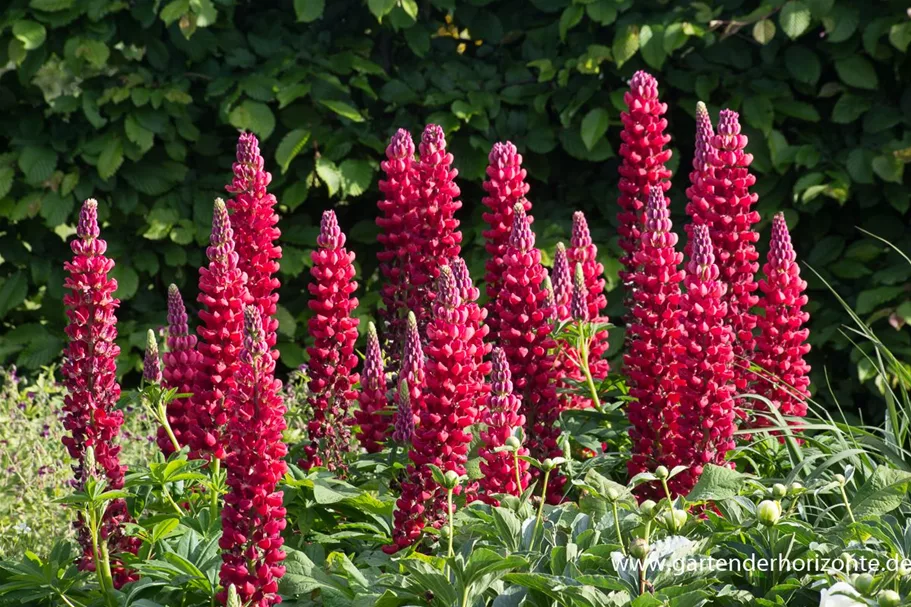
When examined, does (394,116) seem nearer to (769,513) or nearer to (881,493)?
(881,493)

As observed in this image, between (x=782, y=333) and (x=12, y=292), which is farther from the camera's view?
(x=12, y=292)

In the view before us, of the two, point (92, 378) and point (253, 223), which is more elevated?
point (253, 223)

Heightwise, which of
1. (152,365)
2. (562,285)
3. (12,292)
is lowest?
(152,365)

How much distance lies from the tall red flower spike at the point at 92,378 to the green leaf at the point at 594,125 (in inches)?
120

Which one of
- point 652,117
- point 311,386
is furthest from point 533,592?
point 652,117

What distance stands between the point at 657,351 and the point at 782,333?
0.47m

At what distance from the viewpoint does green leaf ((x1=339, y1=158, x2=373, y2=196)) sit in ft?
17.3

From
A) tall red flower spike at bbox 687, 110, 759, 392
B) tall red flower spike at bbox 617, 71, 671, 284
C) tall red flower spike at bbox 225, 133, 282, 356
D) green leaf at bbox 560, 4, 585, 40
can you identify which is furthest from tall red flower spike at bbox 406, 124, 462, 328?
green leaf at bbox 560, 4, 585, 40

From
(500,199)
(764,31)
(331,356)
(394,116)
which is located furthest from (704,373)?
(394,116)

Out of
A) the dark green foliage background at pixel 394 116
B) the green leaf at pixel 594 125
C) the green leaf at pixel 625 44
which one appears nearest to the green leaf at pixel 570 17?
the dark green foliage background at pixel 394 116

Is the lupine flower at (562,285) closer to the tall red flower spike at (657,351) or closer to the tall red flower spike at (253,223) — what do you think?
the tall red flower spike at (657,351)

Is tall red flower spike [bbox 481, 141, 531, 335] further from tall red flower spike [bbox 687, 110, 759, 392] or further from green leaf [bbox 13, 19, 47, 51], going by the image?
green leaf [bbox 13, 19, 47, 51]

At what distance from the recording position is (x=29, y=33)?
5.37m

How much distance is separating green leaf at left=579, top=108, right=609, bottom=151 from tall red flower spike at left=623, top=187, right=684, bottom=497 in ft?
8.31
